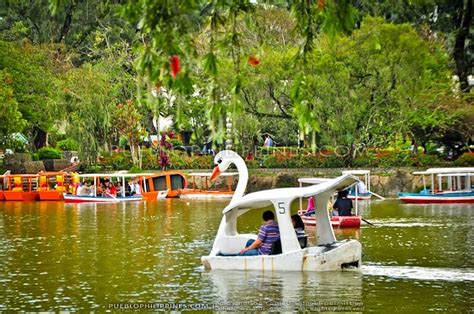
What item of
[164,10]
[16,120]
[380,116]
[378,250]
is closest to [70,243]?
[378,250]

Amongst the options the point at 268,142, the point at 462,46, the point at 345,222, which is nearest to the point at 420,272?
the point at 345,222

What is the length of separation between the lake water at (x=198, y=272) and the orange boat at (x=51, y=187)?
1638 cm

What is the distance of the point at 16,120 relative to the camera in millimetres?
56688

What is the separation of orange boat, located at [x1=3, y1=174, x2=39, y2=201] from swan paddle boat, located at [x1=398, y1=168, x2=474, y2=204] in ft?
71.6

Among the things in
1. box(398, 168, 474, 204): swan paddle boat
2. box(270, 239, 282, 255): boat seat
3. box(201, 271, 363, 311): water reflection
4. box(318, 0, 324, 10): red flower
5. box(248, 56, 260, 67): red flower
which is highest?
box(318, 0, 324, 10): red flower

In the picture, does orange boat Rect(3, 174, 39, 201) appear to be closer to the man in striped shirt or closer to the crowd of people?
the crowd of people

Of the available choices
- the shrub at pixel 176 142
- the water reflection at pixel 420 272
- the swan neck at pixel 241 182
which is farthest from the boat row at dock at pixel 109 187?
the water reflection at pixel 420 272

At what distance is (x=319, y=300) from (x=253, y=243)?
3.80m

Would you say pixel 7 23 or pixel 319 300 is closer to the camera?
pixel 319 300

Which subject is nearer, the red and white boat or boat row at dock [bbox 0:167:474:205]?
the red and white boat

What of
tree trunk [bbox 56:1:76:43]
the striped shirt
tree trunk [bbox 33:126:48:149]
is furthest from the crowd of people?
the striped shirt

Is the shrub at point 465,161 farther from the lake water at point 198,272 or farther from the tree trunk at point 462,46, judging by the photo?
the lake water at point 198,272

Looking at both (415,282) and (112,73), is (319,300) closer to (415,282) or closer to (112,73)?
(415,282)

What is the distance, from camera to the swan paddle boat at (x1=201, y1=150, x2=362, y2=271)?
883 inches
